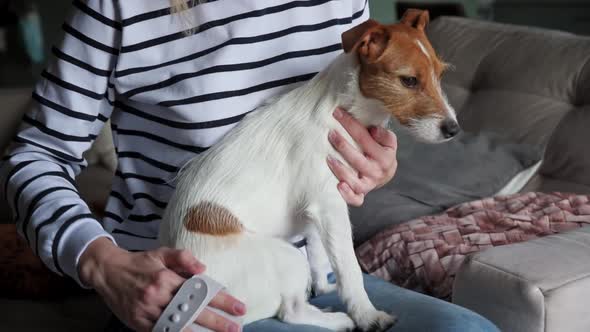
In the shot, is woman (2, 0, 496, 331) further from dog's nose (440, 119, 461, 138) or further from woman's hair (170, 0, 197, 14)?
dog's nose (440, 119, 461, 138)

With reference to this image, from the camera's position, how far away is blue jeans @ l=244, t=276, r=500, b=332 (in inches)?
38.9

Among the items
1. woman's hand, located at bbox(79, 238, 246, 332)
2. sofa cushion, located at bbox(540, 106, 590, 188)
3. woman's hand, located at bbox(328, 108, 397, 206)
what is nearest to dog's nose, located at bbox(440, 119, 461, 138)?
woman's hand, located at bbox(328, 108, 397, 206)

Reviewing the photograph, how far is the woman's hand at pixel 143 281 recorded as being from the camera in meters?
0.88

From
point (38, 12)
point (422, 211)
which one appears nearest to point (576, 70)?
point (422, 211)

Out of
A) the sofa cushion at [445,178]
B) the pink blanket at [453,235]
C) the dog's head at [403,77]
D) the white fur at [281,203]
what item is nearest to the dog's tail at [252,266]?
the white fur at [281,203]

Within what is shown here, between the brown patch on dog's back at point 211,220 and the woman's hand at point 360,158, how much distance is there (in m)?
0.16

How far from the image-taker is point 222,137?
111 centimetres

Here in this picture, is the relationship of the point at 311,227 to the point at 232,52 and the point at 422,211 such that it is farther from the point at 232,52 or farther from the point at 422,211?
the point at 422,211

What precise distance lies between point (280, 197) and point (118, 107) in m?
0.33

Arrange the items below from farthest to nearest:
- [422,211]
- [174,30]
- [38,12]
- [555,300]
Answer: [38,12], [422,211], [555,300], [174,30]

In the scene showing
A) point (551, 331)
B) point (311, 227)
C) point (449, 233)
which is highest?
point (311, 227)

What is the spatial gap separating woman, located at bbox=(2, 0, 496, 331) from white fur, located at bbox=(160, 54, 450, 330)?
30 millimetres

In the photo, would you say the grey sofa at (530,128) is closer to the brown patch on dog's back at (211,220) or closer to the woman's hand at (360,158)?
the woman's hand at (360,158)

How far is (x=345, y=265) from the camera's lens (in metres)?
1.00
